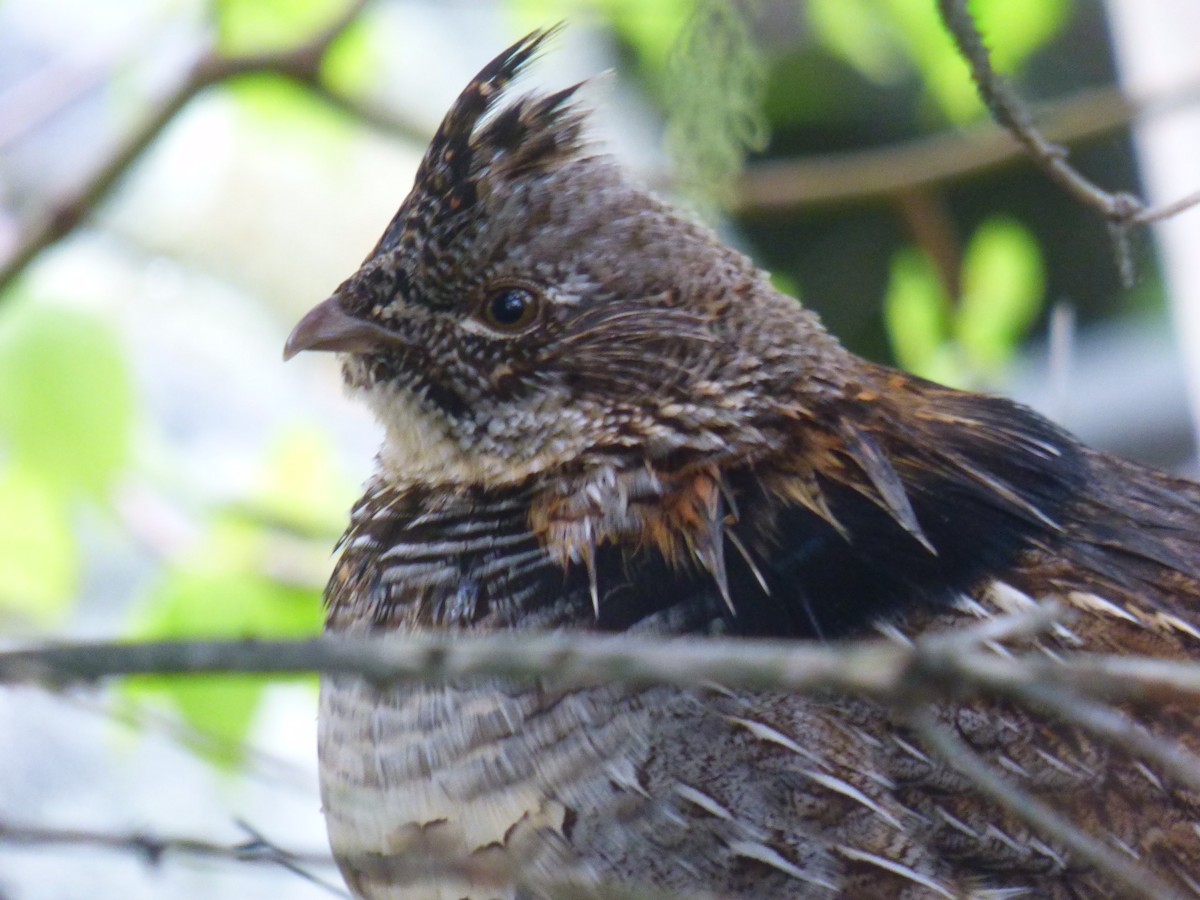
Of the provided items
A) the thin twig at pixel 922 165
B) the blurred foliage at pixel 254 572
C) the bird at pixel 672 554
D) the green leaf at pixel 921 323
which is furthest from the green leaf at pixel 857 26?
the blurred foliage at pixel 254 572

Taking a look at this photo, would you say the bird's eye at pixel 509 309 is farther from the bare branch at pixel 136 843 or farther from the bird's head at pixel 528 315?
the bare branch at pixel 136 843

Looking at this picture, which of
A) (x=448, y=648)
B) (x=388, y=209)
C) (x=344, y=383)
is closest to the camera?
(x=448, y=648)

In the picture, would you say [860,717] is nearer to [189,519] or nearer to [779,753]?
[779,753]

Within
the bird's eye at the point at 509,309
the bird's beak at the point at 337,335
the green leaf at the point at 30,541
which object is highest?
the bird's eye at the point at 509,309

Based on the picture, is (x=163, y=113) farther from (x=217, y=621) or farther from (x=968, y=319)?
(x=968, y=319)

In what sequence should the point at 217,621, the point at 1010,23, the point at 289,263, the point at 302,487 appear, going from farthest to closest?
the point at 289,263
the point at 302,487
the point at 1010,23
the point at 217,621

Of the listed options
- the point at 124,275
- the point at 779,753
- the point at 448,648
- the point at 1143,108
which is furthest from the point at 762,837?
the point at 124,275

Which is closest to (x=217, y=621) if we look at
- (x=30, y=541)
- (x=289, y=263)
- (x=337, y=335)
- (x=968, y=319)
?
(x=30, y=541)
